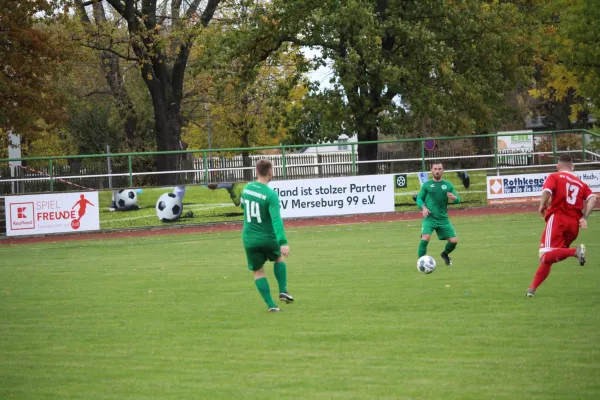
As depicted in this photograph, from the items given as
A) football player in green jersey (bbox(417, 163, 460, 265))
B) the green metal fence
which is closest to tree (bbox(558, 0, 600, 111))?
the green metal fence

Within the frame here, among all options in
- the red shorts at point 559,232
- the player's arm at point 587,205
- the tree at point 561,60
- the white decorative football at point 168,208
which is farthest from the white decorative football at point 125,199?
the tree at point 561,60

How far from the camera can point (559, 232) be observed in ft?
36.7

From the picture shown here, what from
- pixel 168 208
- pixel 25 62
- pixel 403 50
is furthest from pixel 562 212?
pixel 403 50

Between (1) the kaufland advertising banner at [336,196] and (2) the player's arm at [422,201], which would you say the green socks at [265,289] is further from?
(1) the kaufland advertising banner at [336,196]

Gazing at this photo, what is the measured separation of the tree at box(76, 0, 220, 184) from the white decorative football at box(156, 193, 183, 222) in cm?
689

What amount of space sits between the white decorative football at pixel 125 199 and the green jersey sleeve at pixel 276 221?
1867 cm

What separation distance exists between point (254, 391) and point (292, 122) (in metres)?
32.5

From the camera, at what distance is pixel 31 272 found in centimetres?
1806

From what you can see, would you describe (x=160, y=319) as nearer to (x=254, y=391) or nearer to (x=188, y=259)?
(x=254, y=391)

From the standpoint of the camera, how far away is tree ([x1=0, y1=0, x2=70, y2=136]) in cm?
3378

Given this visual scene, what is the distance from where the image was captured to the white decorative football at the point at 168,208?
29062 millimetres

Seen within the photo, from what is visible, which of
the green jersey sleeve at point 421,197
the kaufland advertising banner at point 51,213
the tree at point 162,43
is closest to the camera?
the green jersey sleeve at point 421,197

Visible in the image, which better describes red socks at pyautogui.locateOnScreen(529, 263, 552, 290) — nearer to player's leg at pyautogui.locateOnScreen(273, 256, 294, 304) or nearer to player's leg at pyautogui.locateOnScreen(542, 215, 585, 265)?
player's leg at pyautogui.locateOnScreen(542, 215, 585, 265)

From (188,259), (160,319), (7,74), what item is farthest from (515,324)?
(7,74)
